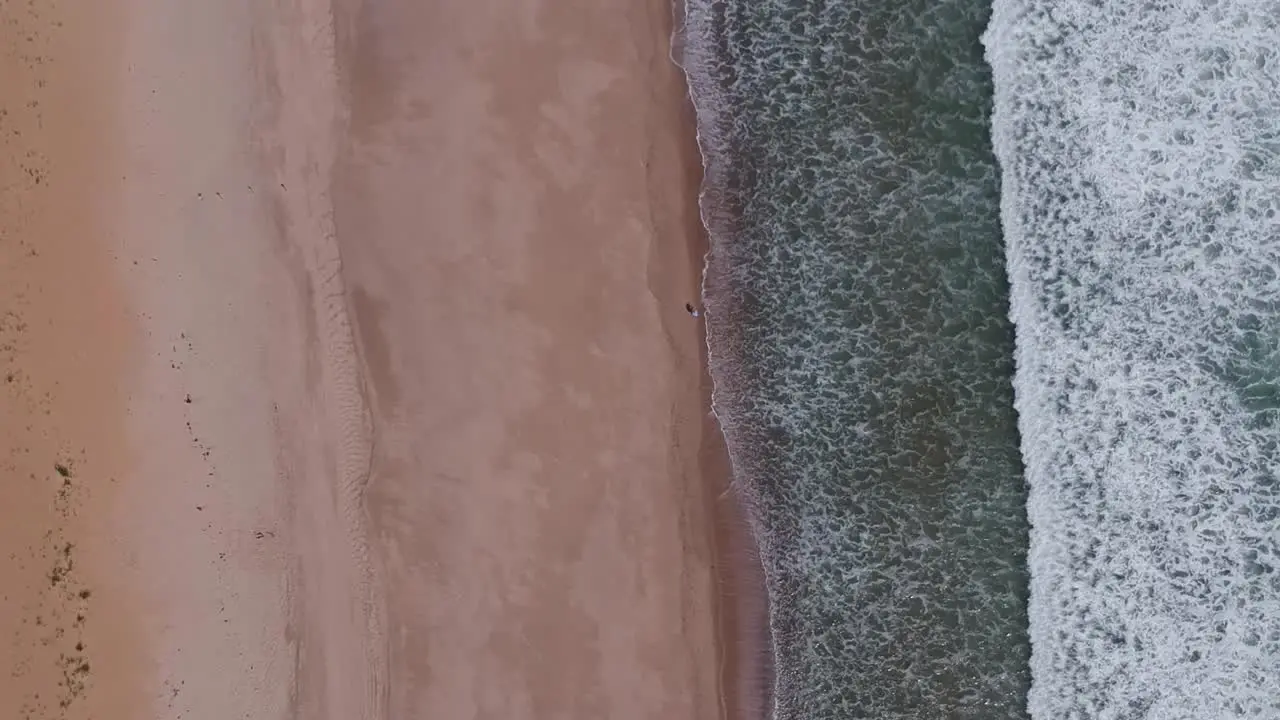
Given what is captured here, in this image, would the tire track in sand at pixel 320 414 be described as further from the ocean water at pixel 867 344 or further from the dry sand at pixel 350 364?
the ocean water at pixel 867 344

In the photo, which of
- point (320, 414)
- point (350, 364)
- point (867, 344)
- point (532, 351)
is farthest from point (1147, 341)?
point (320, 414)

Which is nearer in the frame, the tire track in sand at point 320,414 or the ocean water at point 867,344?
the tire track in sand at point 320,414

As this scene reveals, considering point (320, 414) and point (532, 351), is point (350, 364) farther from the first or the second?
point (532, 351)

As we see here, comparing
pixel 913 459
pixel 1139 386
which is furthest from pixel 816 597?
pixel 1139 386

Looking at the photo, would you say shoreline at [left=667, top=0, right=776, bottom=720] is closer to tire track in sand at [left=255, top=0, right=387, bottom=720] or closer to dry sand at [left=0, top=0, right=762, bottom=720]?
dry sand at [left=0, top=0, right=762, bottom=720]

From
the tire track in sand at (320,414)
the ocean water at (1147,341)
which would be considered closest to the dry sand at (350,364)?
the tire track in sand at (320,414)

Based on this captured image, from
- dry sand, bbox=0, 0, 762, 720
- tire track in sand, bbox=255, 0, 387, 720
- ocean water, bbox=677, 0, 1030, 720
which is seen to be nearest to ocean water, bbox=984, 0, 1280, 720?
ocean water, bbox=677, 0, 1030, 720
